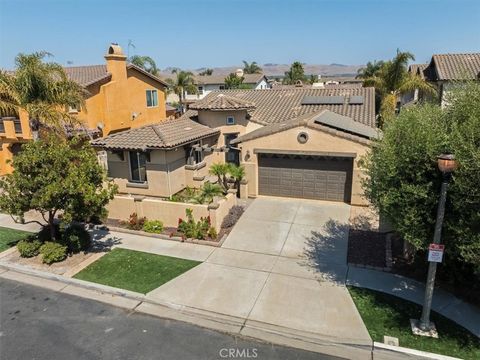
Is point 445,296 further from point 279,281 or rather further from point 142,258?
point 142,258

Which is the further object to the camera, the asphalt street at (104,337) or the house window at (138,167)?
the house window at (138,167)

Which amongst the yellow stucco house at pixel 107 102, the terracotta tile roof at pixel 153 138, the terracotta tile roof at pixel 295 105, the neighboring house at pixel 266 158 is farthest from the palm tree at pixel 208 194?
the yellow stucco house at pixel 107 102

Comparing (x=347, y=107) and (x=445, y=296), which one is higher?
(x=347, y=107)

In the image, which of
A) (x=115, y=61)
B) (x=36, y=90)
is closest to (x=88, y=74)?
(x=115, y=61)

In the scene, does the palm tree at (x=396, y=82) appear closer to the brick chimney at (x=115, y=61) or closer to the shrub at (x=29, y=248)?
the brick chimney at (x=115, y=61)

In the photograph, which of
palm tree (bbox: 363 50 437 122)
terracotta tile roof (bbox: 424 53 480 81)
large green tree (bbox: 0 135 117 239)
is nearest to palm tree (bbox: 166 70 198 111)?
palm tree (bbox: 363 50 437 122)

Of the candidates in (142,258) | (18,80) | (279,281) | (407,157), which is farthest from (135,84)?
(407,157)
